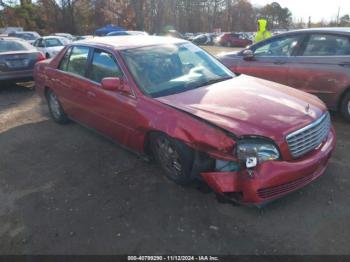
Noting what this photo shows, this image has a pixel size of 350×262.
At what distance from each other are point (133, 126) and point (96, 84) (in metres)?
1.04

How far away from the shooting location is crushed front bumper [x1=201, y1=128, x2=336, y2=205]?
2914mm

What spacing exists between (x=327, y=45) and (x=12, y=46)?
8443 mm

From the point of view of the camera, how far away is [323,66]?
548 centimetres

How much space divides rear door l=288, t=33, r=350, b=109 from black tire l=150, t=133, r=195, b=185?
10.5 feet

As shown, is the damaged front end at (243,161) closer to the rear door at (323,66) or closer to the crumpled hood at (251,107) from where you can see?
the crumpled hood at (251,107)

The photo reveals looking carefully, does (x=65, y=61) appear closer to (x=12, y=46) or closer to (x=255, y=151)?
(x=255, y=151)

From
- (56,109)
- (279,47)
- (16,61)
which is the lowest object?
(56,109)

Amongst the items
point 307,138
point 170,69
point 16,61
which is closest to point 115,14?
point 16,61

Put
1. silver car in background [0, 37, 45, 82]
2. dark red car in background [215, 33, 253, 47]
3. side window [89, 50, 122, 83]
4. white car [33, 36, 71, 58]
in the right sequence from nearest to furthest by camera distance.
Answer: side window [89, 50, 122, 83]
silver car in background [0, 37, 45, 82]
white car [33, 36, 71, 58]
dark red car in background [215, 33, 253, 47]

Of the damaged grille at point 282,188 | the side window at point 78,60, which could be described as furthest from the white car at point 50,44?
the damaged grille at point 282,188

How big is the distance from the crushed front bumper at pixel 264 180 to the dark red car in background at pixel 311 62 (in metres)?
2.75

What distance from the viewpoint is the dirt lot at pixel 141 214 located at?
9.52ft

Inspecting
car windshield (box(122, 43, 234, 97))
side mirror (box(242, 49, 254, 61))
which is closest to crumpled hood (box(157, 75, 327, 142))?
car windshield (box(122, 43, 234, 97))

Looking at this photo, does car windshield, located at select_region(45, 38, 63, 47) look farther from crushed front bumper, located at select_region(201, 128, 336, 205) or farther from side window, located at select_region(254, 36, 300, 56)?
crushed front bumper, located at select_region(201, 128, 336, 205)
